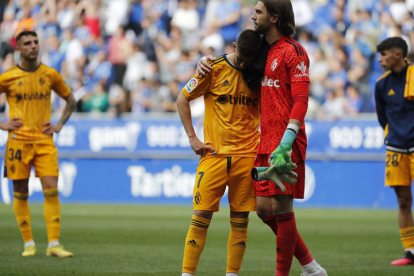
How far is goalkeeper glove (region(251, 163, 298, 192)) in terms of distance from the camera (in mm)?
4866

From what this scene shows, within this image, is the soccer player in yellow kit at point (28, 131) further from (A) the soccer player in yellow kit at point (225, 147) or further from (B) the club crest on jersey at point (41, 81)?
(A) the soccer player in yellow kit at point (225, 147)

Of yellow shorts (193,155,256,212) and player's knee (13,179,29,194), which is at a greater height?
yellow shorts (193,155,256,212)

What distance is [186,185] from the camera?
15.7 m

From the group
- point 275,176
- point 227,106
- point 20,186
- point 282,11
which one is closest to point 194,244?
point 275,176

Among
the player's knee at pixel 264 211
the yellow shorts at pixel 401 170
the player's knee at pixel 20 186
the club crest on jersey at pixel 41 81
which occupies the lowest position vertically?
the player's knee at pixel 20 186

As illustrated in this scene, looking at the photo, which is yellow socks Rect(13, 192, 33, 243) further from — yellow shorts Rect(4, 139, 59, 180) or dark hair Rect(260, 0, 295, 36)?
dark hair Rect(260, 0, 295, 36)

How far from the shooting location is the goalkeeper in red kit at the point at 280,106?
17.0 feet

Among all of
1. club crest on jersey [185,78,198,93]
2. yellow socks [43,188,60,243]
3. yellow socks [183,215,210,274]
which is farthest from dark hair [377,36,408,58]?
yellow socks [43,188,60,243]

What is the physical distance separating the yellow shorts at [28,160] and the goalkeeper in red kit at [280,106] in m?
3.46

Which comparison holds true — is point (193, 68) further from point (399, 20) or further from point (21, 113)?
point (21, 113)

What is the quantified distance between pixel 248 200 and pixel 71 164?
11327 millimetres

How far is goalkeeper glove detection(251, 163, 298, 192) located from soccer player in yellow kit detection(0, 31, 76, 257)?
3720 mm

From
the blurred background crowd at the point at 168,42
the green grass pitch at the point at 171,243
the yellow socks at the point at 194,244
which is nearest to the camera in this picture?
the yellow socks at the point at 194,244

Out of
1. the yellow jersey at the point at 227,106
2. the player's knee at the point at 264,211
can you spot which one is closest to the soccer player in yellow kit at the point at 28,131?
the yellow jersey at the point at 227,106
